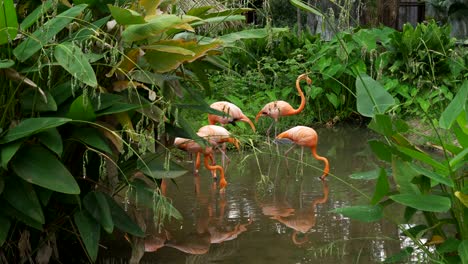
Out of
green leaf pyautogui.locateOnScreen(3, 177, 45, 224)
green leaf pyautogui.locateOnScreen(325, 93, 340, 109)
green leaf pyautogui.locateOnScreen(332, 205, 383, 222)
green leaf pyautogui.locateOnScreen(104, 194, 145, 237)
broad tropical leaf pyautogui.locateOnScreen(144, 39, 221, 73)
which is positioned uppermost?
broad tropical leaf pyautogui.locateOnScreen(144, 39, 221, 73)

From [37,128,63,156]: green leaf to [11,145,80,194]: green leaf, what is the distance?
0.04 meters

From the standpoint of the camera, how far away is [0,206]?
3.52 metres

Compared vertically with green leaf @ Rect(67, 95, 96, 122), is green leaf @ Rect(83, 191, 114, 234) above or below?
below

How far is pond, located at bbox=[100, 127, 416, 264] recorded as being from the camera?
4254 mm

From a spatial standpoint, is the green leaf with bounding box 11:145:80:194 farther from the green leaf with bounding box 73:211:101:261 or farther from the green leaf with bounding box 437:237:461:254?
the green leaf with bounding box 437:237:461:254

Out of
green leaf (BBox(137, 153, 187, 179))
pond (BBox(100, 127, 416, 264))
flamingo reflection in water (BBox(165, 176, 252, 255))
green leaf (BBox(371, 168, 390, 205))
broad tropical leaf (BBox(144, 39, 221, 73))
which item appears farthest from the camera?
flamingo reflection in water (BBox(165, 176, 252, 255))

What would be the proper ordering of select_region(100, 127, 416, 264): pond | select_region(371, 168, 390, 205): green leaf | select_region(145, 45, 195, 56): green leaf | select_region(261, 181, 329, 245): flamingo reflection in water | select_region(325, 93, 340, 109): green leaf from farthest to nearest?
select_region(325, 93, 340, 109): green leaf, select_region(261, 181, 329, 245): flamingo reflection in water, select_region(100, 127, 416, 264): pond, select_region(145, 45, 195, 56): green leaf, select_region(371, 168, 390, 205): green leaf

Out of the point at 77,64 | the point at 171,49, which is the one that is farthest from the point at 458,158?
the point at 77,64

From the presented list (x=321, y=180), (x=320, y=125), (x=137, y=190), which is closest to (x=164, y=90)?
(x=137, y=190)

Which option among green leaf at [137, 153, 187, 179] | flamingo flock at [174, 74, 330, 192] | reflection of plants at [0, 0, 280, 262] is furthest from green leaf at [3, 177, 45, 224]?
flamingo flock at [174, 74, 330, 192]

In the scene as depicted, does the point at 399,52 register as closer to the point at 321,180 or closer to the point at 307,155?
the point at 307,155

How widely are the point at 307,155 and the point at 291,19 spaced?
54.1ft

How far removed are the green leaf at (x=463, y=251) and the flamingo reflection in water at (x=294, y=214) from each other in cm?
149

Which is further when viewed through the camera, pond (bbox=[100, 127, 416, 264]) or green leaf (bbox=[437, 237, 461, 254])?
pond (bbox=[100, 127, 416, 264])
